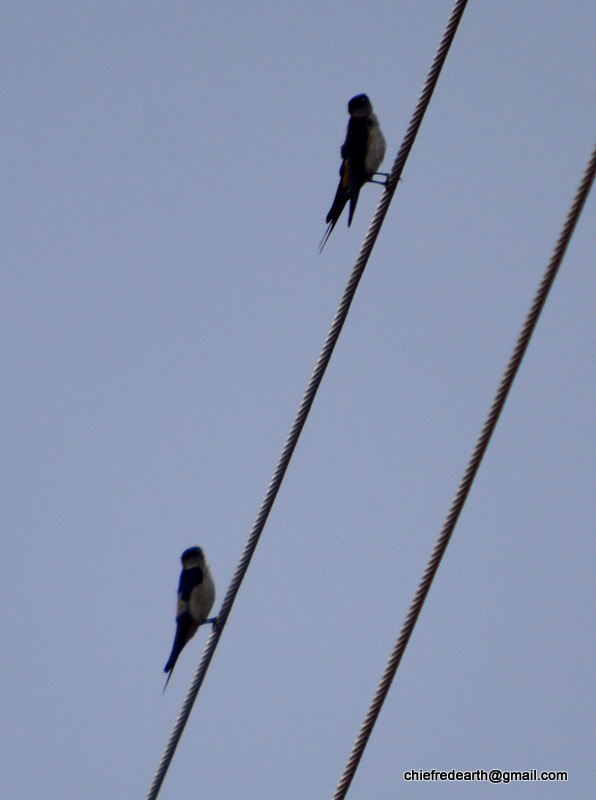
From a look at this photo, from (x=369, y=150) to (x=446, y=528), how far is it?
4.48 metres

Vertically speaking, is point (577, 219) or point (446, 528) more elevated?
point (577, 219)

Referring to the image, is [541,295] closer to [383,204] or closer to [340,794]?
[383,204]

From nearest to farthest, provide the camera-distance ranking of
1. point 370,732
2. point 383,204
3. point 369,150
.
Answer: point 370,732 < point 383,204 < point 369,150

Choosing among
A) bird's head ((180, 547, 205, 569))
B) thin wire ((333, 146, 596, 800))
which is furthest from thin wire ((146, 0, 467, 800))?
bird's head ((180, 547, 205, 569))

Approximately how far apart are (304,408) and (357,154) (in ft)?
12.5

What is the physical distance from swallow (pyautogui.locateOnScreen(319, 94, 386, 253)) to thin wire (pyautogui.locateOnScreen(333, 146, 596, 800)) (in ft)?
12.3

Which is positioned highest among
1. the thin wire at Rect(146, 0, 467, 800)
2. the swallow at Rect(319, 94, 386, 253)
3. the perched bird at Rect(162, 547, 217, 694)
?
the swallow at Rect(319, 94, 386, 253)

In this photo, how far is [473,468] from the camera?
349 cm

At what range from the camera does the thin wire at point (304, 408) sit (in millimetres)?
4062

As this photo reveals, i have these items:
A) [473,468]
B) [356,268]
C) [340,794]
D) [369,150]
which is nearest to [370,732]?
[340,794]

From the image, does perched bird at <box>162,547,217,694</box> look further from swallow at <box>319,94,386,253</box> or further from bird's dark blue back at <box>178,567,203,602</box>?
swallow at <box>319,94,386,253</box>

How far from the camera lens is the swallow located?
24.1ft

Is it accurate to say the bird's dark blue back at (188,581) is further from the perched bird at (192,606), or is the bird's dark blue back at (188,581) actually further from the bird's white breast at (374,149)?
the bird's white breast at (374,149)

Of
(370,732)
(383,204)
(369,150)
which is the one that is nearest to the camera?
(370,732)
